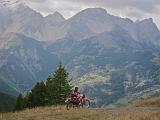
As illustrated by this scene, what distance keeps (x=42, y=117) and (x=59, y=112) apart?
9.90ft

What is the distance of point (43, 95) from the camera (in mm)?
67062

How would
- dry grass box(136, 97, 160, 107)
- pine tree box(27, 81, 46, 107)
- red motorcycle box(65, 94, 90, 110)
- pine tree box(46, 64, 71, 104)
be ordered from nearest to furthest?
red motorcycle box(65, 94, 90, 110)
dry grass box(136, 97, 160, 107)
pine tree box(46, 64, 71, 104)
pine tree box(27, 81, 46, 107)

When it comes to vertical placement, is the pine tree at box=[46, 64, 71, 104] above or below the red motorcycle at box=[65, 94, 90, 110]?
above

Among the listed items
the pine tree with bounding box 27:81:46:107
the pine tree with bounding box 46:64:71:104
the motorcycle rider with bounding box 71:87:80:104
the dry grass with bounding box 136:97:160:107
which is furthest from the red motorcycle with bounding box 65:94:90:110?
the pine tree with bounding box 27:81:46:107

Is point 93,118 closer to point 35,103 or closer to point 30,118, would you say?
point 30,118

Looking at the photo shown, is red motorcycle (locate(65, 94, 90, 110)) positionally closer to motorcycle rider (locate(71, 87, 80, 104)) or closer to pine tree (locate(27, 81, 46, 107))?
motorcycle rider (locate(71, 87, 80, 104))

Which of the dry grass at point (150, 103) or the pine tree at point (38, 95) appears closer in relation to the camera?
the dry grass at point (150, 103)

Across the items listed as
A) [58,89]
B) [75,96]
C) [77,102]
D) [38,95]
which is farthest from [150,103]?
[38,95]

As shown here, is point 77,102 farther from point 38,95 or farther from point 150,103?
point 38,95

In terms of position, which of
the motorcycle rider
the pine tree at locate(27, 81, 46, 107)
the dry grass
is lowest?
the dry grass

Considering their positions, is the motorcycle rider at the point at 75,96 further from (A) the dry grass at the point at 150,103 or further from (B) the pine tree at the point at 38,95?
(B) the pine tree at the point at 38,95

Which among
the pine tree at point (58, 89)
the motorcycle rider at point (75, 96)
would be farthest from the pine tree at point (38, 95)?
the motorcycle rider at point (75, 96)

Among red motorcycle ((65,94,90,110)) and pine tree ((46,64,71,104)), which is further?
pine tree ((46,64,71,104))

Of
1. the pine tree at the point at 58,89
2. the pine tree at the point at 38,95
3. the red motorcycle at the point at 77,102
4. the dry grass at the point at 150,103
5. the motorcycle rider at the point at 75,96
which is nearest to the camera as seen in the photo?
the red motorcycle at the point at 77,102
